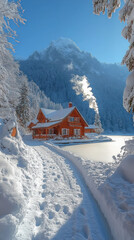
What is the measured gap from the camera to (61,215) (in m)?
2.96

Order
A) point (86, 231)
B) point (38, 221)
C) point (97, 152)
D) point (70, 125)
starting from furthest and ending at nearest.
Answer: point (70, 125) < point (97, 152) < point (38, 221) < point (86, 231)

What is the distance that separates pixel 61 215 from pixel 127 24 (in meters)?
6.33

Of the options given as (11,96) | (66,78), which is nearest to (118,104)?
(66,78)

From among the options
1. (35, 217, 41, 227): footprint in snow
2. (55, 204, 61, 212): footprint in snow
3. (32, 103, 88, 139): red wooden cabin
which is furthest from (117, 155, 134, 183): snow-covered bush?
(32, 103, 88, 139): red wooden cabin

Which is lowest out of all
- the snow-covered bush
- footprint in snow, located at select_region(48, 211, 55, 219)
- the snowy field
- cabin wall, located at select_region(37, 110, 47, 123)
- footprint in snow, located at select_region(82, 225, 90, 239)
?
the snowy field

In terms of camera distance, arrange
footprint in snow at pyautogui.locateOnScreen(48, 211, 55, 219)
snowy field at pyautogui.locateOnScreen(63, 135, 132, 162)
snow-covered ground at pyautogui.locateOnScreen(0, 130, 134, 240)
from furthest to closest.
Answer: snowy field at pyautogui.locateOnScreen(63, 135, 132, 162)
footprint in snow at pyautogui.locateOnScreen(48, 211, 55, 219)
snow-covered ground at pyautogui.locateOnScreen(0, 130, 134, 240)

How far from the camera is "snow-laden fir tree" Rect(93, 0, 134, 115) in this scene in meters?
3.78

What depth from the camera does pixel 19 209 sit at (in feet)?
8.83

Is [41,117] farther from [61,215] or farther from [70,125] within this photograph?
[61,215]

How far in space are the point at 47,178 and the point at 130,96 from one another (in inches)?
183

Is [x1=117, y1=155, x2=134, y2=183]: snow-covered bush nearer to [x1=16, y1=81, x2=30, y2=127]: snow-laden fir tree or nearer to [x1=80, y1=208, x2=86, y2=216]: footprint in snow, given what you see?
[x1=80, y1=208, x2=86, y2=216]: footprint in snow

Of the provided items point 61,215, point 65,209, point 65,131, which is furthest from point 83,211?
point 65,131

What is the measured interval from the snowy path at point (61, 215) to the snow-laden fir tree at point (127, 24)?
3265 mm

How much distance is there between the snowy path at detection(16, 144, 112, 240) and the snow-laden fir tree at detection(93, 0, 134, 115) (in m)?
3.26
